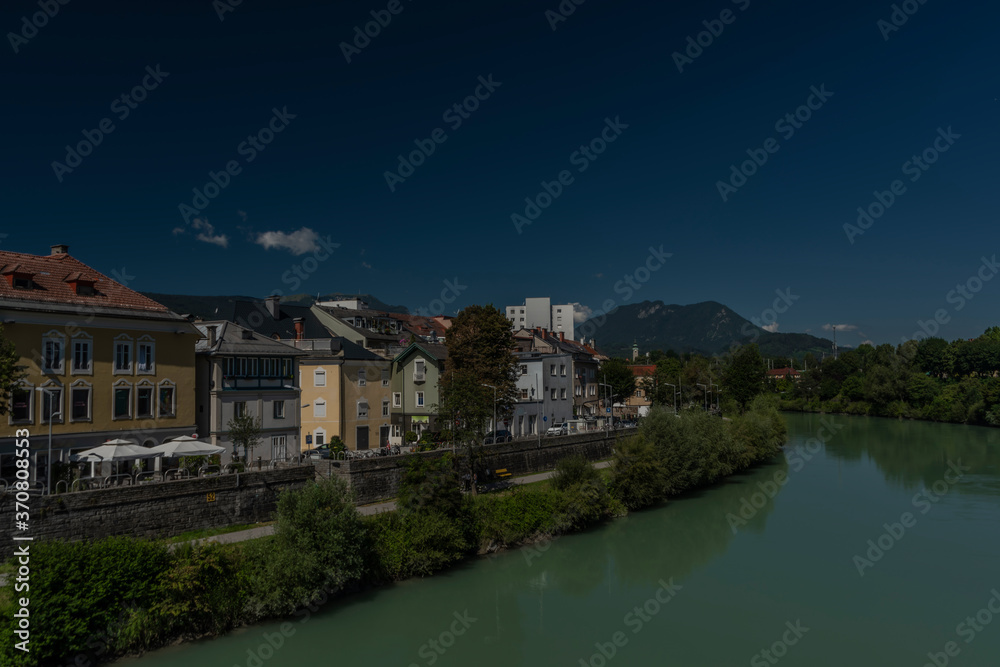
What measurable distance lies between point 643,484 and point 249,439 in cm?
1998

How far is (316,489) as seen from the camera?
72.7ft

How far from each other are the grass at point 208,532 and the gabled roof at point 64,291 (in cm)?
1014

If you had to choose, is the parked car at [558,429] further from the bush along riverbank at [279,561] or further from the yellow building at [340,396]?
the bush along riverbank at [279,561]

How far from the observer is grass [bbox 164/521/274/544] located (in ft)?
73.9

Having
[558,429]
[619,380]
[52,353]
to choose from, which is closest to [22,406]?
[52,353]

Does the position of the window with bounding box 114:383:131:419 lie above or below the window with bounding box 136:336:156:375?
below

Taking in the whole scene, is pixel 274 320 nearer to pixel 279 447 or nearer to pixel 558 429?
pixel 279 447

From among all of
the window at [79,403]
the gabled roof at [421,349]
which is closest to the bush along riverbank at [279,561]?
the window at [79,403]

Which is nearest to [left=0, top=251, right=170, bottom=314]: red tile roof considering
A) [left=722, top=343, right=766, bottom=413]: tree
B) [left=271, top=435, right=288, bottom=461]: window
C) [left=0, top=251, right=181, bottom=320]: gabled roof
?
[left=0, top=251, right=181, bottom=320]: gabled roof

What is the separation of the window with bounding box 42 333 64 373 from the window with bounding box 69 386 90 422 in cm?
100

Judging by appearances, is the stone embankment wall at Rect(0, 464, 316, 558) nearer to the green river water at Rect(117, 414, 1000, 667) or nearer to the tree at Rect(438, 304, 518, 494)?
the green river water at Rect(117, 414, 1000, 667)

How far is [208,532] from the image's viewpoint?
943 inches

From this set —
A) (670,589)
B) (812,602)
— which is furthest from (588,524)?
(812,602)

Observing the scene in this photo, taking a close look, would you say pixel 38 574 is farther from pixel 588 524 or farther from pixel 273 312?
pixel 273 312
